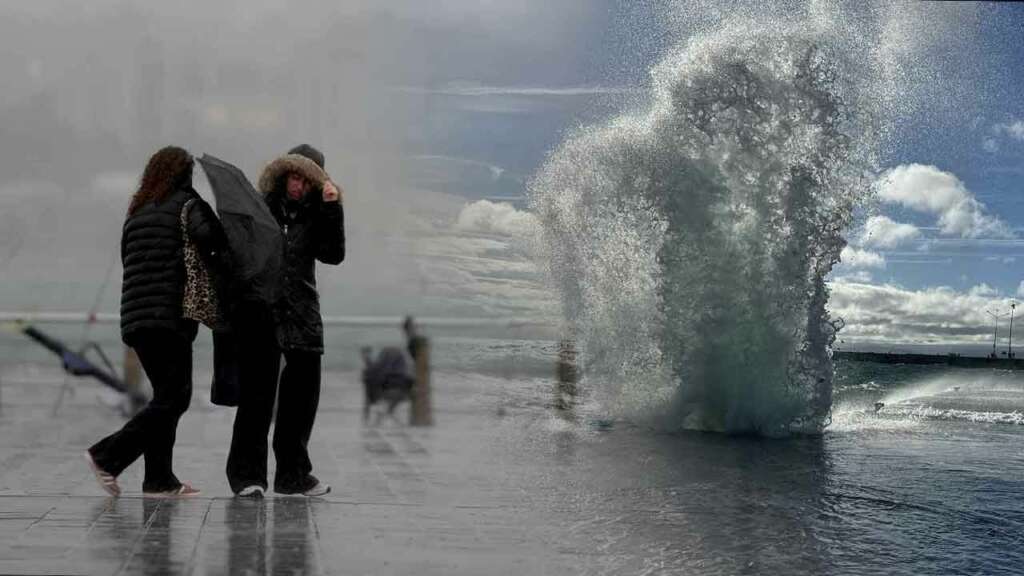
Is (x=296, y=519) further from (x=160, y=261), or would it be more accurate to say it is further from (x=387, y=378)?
(x=387, y=378)

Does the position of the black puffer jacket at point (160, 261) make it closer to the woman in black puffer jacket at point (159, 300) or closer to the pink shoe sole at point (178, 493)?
the woman in black puffer jacket at point (159, 300)

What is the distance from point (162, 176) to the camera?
18.2 feet

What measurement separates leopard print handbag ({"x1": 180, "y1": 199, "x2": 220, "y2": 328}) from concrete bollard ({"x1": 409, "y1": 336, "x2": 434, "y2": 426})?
6282 mm

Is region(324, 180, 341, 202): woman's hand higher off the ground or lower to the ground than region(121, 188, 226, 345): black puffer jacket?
higher

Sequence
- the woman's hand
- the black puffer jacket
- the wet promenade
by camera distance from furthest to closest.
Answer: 1. the woman's hand
2. the black puffer jacket
3. the wet promenade

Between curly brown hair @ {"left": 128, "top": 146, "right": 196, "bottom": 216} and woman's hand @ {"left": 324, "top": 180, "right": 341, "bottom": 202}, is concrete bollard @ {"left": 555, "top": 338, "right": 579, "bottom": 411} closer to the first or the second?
woman's hand @ {"left": 324, "top": 180, "right": 341, "bottom": 202}

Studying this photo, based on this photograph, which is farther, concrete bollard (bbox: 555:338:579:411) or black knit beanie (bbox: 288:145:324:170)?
concrete bollard (bbox: 555:338:579:411)

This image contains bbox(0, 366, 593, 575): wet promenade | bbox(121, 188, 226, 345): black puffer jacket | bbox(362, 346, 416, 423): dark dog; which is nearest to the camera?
bbox(0, 366, 593, 575): wet promenade

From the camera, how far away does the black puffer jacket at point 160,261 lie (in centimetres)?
543

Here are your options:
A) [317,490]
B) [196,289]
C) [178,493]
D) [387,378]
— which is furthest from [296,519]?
[387,378]

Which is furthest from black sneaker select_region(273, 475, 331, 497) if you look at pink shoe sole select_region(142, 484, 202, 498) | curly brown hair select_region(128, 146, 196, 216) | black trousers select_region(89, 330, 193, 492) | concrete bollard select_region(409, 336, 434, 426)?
concrete bollard select_region(409, 336, 434, 426)

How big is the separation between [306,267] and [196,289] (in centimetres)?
53

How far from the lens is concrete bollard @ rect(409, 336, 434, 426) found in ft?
39.2

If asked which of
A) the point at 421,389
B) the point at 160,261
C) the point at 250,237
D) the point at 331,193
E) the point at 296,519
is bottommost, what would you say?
the point at 296,519
